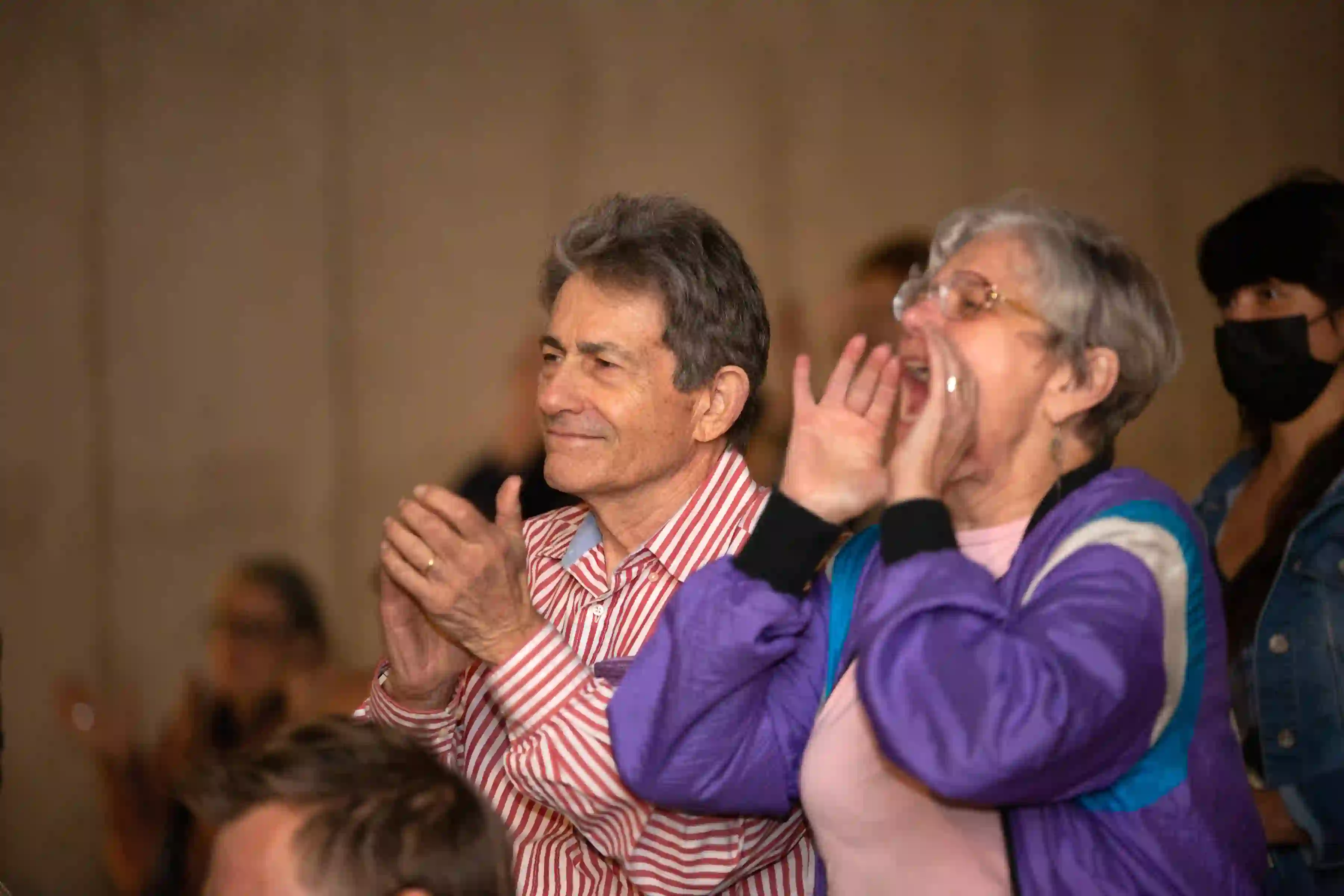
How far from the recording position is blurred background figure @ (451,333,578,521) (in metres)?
→ 2.95

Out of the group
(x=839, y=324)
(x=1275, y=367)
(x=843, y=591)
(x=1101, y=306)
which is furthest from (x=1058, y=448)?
(x=839, y=324)

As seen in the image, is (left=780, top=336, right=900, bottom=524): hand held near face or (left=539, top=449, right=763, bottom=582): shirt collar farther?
(left=539, top=449, right=763, bottom=582): shirt collar

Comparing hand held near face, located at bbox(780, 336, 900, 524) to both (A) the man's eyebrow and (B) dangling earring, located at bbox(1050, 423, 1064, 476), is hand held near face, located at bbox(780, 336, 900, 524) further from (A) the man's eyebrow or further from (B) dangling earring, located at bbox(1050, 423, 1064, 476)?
(A) the man's eyebrow

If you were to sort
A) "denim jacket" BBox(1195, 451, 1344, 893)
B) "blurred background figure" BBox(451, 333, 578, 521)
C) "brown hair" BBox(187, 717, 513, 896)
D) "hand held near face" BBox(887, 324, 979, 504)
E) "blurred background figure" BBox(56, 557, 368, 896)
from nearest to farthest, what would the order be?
Result: "brown hair" BBox(187, 717, 513, 896)
"hand held near face" BBox(887, 324, 979, 504)
"denim jacket" BBox(1195, 451, 1344, 893)
"blurred background figure" BBox(451, 333, 578, 521)
"blurred background figure" BBox(56, 557, 368, 896)

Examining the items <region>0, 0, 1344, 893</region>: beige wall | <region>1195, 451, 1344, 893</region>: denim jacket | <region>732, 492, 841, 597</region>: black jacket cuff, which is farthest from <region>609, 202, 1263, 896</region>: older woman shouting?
<region>0, 0, 1344, 893</region>: beige wall

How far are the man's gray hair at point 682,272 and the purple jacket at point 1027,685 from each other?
41 cm

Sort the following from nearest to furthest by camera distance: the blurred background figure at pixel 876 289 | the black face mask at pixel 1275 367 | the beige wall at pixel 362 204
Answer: the black face mask at pixel 1275 367
the blurred background figure at pixel 876 289
the beige wall at pixel 362 204

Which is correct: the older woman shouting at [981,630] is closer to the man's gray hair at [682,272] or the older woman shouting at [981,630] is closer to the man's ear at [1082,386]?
the man's ear at [1082,386]

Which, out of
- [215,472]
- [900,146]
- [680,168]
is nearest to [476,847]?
[215,472]

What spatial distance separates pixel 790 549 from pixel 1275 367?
1302 millimetres

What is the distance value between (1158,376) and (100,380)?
3145 millimetres

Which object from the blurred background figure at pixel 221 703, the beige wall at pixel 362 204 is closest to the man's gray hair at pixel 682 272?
the blurred background figure at pixel 221 703

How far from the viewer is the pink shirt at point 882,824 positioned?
1.37 metres

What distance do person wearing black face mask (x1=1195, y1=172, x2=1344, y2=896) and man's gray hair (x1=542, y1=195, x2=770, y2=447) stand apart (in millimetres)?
938
